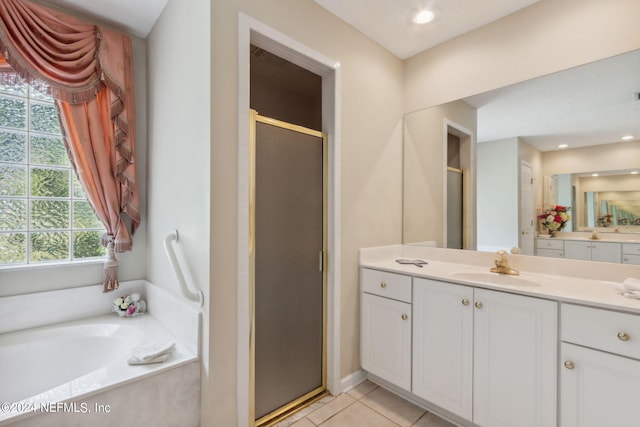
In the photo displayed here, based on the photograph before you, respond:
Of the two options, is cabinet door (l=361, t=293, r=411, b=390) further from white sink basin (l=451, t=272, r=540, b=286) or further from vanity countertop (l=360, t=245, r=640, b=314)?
white sink basin (l=451, t=272, r=540, b=286)

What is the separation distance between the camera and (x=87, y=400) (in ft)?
4.03

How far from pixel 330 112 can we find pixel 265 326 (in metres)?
1.48

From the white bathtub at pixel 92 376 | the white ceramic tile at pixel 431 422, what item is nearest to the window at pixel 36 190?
the white bathtub at pixel 92 376

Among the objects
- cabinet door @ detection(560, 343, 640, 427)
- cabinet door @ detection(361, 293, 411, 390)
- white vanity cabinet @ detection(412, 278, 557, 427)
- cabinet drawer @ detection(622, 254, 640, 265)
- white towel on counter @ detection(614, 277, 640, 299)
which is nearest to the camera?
cabinet door @ detection(560, 343, 640, 427)

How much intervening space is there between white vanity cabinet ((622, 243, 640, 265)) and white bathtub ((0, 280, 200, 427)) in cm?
239

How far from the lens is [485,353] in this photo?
5.09ft

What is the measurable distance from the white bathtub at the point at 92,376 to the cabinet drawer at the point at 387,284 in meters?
1.22

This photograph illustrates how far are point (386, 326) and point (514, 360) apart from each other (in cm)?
76

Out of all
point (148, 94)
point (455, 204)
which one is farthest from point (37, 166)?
point (455, 204)

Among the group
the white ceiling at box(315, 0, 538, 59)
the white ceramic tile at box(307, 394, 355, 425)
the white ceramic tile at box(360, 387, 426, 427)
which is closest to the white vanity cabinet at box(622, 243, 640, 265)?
the white ceramic tile at box(360, 387, 426, 427)

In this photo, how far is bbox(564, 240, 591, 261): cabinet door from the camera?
1.71m

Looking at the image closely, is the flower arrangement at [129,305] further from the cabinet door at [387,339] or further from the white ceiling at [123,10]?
the white ceiling at [123,10]

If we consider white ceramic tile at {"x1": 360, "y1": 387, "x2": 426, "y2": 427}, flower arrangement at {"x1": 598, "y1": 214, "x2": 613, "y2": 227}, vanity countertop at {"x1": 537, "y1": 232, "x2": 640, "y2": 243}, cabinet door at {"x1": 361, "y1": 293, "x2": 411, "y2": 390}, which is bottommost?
white ceramic tile at {"x1": 360, "y1": 387, "x2": 426, "y2": 427}

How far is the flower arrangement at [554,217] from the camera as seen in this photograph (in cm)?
185
